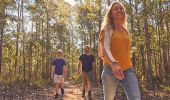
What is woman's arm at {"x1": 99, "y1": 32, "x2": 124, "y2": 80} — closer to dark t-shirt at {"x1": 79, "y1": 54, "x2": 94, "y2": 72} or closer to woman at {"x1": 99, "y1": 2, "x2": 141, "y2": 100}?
woman at {"x1": 99, "y1": 2, "x2": 141, "y2": 100}

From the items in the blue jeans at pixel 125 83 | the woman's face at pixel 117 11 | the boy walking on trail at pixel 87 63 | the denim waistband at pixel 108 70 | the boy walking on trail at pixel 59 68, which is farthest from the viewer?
the boy walking on trail at pixel 59 68

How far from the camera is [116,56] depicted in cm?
462

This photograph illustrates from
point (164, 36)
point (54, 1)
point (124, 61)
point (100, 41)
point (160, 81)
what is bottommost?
point (160, 81)

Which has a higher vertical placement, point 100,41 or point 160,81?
point 100,41

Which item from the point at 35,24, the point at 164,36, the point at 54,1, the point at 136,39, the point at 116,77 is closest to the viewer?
the point at 116,77

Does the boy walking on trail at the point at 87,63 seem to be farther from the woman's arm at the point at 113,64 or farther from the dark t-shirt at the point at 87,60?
the woman's arm at the point at 113,64

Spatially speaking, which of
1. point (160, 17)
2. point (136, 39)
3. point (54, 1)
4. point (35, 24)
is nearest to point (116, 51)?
point (136, 39)

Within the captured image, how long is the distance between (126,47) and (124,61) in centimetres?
21

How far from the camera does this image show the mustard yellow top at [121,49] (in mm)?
4578

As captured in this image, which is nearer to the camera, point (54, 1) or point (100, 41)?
point (100, 41)

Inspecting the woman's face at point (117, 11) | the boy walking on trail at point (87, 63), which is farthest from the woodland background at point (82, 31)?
the woman's face at point (117, 11)

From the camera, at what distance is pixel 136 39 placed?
20734 millimetres

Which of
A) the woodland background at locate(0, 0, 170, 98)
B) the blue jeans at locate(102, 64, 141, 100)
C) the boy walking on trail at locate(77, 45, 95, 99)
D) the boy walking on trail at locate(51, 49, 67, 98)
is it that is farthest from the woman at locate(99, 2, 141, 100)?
the woodland background at locate(0, 0, 170, 98)

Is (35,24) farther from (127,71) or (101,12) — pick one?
(127,71)
